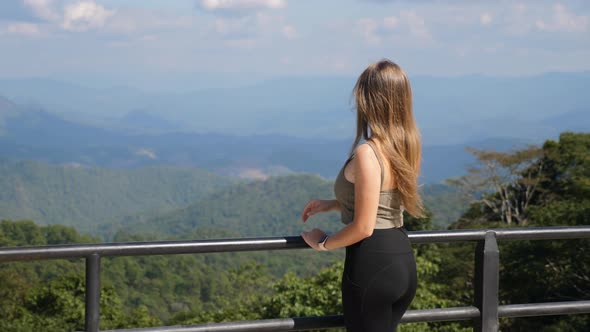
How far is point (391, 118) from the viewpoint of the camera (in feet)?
6.97

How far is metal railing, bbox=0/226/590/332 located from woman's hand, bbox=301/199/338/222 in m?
0.18

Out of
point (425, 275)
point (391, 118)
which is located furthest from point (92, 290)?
point (425, 275)

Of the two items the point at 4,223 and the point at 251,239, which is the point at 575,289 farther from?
the point at 4,223

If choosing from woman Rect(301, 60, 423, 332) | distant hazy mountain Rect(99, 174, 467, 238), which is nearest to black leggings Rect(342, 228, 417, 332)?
woman Rect(301, 60, 423, 332)

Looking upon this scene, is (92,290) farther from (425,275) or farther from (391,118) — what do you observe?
(425,275)

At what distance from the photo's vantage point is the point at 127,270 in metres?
55.4

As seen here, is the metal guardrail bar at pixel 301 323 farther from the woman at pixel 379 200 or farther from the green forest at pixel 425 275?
the green forest at pixel 425 275

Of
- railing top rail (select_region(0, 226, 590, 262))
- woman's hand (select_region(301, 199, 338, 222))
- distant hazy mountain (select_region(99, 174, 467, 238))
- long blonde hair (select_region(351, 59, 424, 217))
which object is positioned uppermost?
long blonde hair (select_region(351, 59, 424, 217))

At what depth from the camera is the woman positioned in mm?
2100

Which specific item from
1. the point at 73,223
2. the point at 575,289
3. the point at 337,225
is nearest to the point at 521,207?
the point at 575,289

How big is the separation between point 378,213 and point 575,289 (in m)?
17.0

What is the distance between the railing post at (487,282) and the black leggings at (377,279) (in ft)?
1.23

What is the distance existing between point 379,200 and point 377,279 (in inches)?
9.1

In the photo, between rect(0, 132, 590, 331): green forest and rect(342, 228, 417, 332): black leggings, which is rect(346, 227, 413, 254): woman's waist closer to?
rect(342, 228, 417, 332): black leggings
